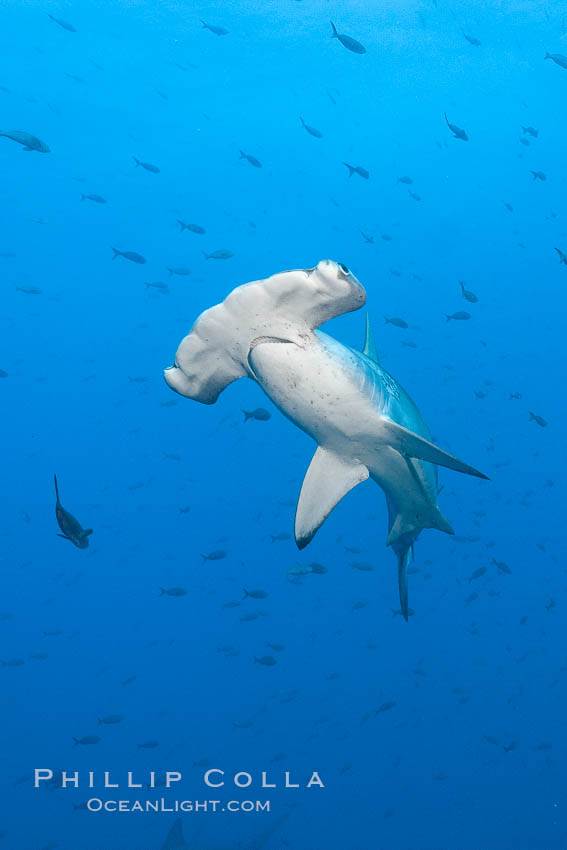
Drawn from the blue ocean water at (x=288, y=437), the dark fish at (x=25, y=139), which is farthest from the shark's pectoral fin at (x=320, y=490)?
the blue ocean water at (x=288, y=437)

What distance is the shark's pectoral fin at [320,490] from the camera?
3377mm

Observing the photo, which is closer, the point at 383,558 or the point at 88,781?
the point at 88,781

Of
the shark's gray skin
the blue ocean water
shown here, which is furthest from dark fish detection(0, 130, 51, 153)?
the blue ocean water

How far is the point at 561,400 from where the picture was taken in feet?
112

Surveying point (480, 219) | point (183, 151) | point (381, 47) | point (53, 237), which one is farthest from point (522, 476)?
point (53, 237)

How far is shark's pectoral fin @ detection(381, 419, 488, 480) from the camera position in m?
2.93

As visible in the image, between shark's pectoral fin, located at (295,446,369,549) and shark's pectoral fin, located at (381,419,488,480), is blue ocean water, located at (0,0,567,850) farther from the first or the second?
shark's pectoral fin, located at (381,419,488,480)

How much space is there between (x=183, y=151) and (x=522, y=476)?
31574 mm

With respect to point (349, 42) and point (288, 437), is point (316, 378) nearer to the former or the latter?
point (349, 42)

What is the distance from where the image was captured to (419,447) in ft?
10.0

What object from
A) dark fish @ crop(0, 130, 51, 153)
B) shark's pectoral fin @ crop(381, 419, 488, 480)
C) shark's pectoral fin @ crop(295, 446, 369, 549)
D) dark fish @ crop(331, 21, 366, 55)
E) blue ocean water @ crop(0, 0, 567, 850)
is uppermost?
dark fish @ crop(331, 21, 366, 55)

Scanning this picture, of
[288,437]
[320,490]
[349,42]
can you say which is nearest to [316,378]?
[320,490]

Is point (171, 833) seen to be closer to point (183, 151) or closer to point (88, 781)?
point (88, 781)

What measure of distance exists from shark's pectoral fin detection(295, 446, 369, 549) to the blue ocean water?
16.4 meters
